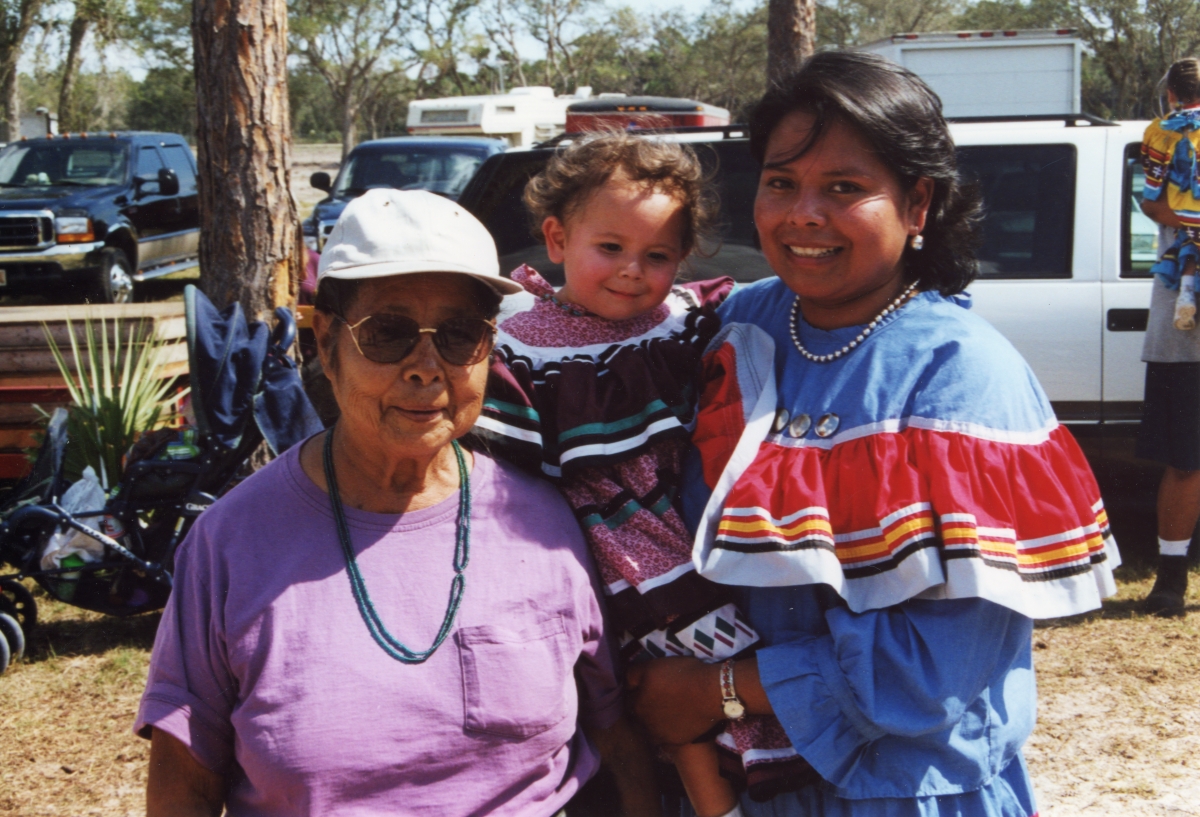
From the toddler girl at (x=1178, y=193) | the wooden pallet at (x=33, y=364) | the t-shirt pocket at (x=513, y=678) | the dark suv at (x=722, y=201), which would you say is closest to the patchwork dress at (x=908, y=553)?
the t-shirt pocket at (x=513, y=678)

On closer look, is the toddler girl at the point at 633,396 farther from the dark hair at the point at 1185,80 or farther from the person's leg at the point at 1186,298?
the dark hair at the point at 1185,80

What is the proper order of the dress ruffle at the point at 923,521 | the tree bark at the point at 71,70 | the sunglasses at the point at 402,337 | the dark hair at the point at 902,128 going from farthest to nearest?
the tree bark at the point at 71,70 < the sunglasses at the point at 402,337 < the dark hair at the point at 902,128 < the dress ruffle at the point at 923,521

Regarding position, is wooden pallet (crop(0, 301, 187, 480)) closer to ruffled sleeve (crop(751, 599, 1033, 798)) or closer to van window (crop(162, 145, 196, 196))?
ruffled sleeve (crop(751, 599, 1033, 798))

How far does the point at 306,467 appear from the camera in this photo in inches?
79.1

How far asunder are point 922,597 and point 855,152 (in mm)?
731

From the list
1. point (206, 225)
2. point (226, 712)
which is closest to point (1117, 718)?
point (226, 712)

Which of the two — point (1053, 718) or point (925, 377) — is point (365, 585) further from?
point (1053, 718)

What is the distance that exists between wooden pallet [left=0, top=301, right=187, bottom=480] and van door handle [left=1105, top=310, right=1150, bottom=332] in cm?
508

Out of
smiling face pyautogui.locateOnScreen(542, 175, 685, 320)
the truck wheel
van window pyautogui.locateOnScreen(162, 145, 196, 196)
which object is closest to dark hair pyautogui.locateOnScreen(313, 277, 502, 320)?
smiling face pyautogui.locateOnScreen(542, 175, 685, 320)

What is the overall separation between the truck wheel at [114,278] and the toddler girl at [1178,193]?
1188 centimetres

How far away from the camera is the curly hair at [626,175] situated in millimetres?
2359

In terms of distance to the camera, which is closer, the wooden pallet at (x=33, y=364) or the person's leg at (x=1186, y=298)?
the person's leg at (x=1186, y=298)

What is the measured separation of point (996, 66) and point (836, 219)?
46.8 feet

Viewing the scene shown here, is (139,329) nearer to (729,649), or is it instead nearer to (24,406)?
(24,406)
